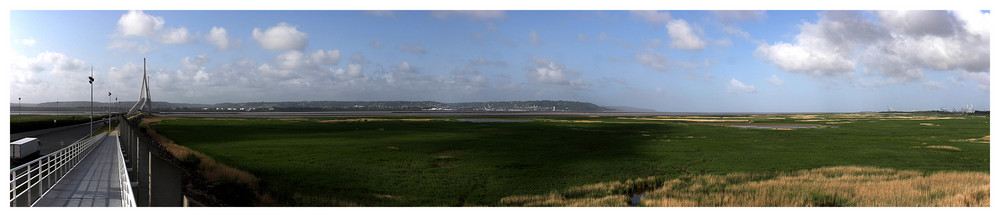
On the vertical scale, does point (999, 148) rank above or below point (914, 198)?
above

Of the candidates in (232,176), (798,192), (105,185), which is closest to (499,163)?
(232,176)

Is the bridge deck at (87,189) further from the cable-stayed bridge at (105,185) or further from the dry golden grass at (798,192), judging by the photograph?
the dry golden grass at (798,192)

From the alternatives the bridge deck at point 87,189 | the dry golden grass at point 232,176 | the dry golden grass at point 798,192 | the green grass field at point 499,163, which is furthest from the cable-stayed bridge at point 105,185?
the dry golden grass at point 798,192

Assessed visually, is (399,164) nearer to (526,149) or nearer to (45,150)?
(526,149)

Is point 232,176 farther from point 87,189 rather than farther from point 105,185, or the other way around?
point 87,189

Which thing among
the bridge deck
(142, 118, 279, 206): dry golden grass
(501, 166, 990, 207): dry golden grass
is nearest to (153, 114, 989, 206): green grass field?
(142, 118, 279, 206): dry golden grass

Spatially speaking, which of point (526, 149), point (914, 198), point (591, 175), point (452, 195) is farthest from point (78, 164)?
point (914, 198)

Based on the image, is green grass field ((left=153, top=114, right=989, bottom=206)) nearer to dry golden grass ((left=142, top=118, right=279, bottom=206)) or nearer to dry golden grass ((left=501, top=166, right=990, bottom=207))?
dry golden grass ((left=142, top=118, right=279, bottom=206))
